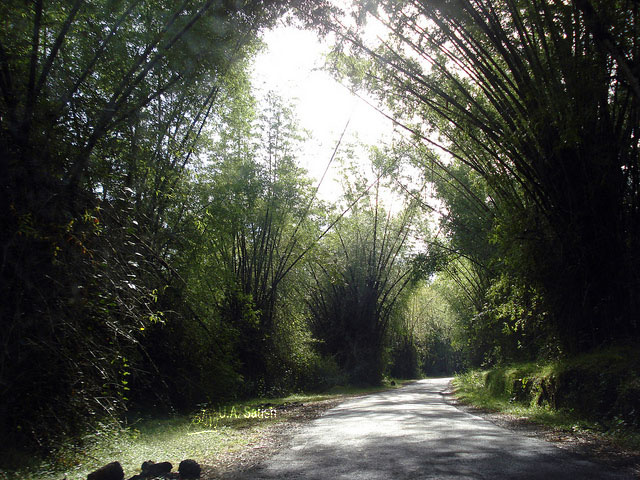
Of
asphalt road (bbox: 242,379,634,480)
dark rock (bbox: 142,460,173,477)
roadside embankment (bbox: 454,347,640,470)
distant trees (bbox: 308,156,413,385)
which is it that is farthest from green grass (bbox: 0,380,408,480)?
distant trees (bbox: 308,156,413,385)

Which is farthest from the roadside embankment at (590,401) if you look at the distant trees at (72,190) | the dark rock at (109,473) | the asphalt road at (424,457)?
the distant trees at (72,190)

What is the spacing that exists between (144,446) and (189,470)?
156 centimetres

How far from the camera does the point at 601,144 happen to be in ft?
19.2

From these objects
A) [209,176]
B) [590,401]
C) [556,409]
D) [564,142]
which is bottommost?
[556,409]

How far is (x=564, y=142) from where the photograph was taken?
17.9ft

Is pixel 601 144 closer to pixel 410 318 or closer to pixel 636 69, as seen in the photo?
pixel 636 69

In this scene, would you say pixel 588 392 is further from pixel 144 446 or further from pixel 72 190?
pixel 72 190

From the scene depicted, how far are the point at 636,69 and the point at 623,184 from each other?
1606mm

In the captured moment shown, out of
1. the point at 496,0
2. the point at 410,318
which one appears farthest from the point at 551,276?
the point at 410,318

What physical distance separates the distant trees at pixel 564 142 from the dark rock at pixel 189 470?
193 inches

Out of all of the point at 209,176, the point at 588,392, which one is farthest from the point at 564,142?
Result: the point at 209,176

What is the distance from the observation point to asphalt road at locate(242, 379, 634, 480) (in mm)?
3195

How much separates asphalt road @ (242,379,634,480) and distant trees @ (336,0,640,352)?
2310 mm

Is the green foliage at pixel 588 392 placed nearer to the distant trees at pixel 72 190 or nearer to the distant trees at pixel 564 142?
the distant trees at pixel 564 142
